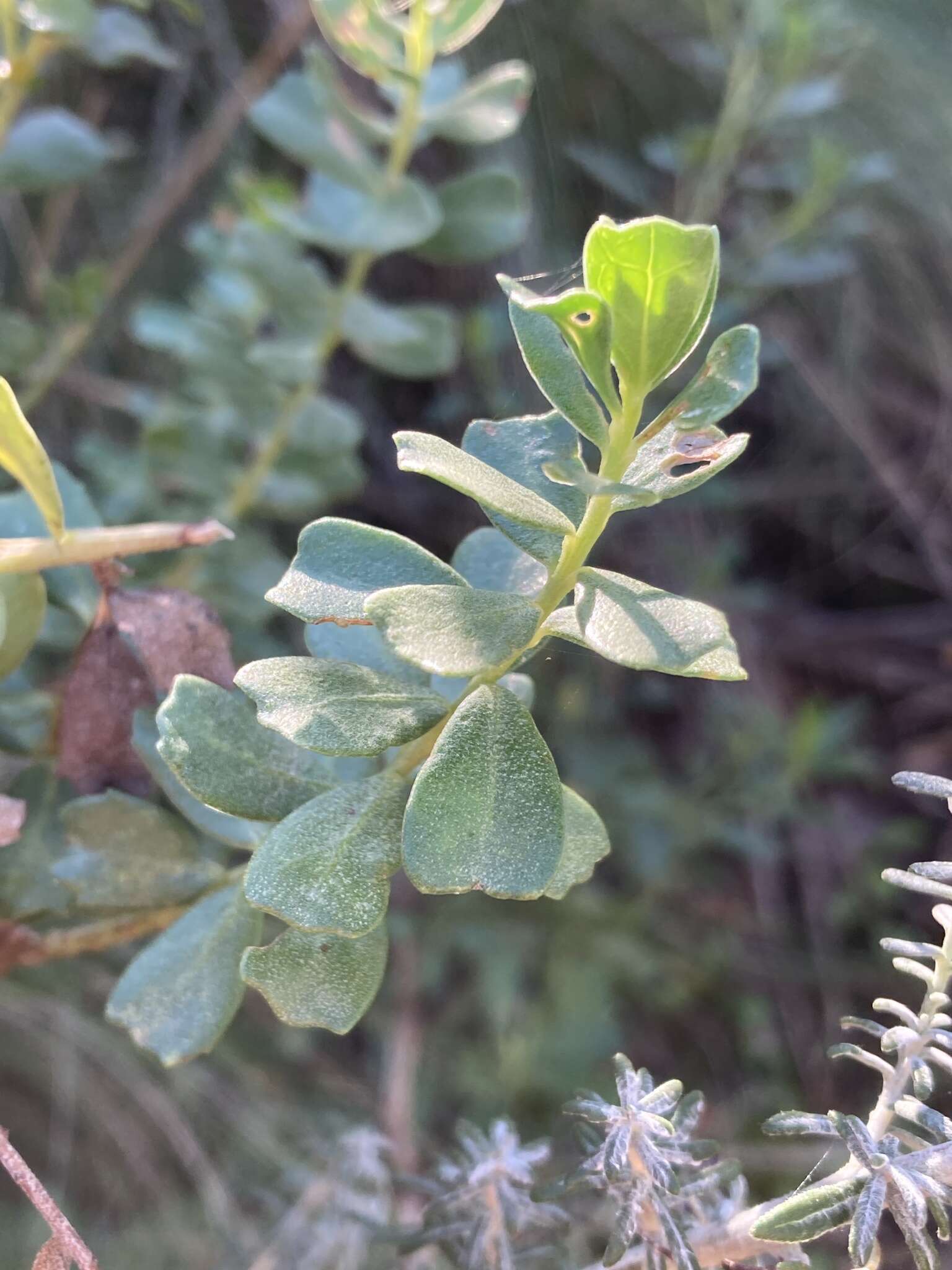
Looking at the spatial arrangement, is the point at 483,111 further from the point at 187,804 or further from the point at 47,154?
the point at 187,804

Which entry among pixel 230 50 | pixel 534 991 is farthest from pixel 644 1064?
pixel 230 50

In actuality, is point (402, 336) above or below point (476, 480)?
below

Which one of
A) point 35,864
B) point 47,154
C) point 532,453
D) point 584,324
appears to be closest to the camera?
point 584,324

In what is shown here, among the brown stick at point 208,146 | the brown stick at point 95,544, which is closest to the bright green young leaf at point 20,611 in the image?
the brown stick at point 95,544

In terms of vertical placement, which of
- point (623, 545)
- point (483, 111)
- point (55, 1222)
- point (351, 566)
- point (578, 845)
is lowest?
point (623, 545)

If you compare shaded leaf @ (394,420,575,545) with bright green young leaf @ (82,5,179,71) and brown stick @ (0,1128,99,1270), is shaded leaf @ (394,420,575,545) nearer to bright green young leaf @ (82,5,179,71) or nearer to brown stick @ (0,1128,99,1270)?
brown stick @ (0,1128,99,1270)

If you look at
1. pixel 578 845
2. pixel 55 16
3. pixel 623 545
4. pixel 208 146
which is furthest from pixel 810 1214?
pixel 208 146
